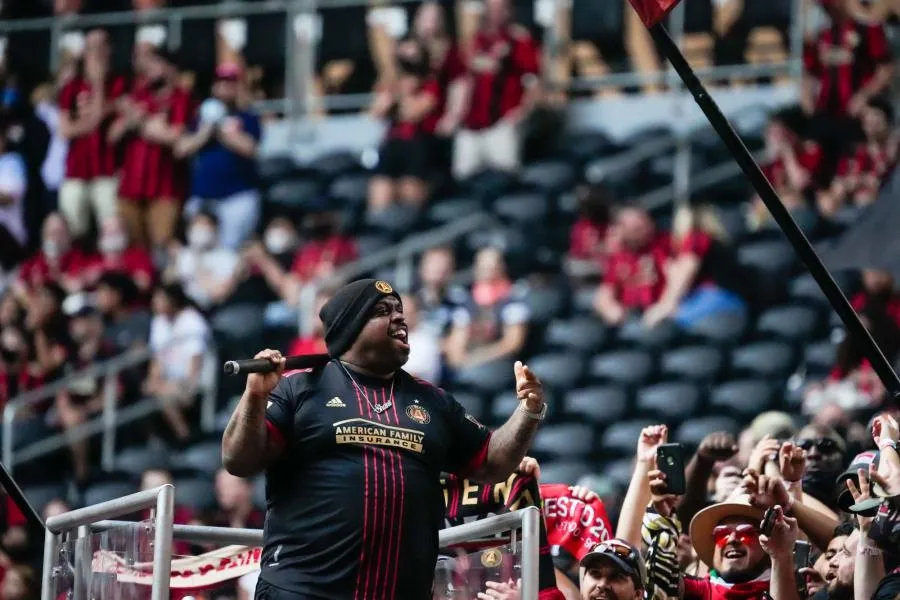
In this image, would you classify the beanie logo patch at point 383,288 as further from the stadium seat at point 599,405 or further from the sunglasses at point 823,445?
the stadium seat at point 599,405

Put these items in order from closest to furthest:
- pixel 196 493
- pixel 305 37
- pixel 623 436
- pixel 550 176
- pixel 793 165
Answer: pixel 623 436 → pixel 196 493 → pixel 793 165 → pixel 550 176 → pixel 305 37

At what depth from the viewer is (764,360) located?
13.4 metres

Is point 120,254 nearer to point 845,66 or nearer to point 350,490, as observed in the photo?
point 845,66

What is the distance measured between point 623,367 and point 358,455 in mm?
7334

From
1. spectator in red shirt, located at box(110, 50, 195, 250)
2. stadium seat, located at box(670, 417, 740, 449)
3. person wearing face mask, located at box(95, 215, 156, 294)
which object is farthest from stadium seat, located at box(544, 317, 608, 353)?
spectator in red shirt, located at box(110, 50, 195, 250)

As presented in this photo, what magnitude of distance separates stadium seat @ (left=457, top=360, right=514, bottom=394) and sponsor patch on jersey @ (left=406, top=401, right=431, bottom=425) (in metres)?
7.03

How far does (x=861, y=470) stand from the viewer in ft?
23.3

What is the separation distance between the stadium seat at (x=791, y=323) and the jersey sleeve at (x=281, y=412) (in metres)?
7.34

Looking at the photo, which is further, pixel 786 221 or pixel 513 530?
pixel 786 221

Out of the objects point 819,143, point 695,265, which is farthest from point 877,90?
point 695,265

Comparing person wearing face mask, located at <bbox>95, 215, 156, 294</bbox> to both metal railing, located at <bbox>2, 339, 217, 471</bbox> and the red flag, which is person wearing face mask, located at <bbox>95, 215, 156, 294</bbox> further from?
the red flag

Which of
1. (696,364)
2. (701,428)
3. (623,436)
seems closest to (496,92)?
(696,364)

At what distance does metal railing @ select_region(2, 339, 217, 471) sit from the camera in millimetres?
14898

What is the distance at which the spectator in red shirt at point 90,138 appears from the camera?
17047 millimetres
